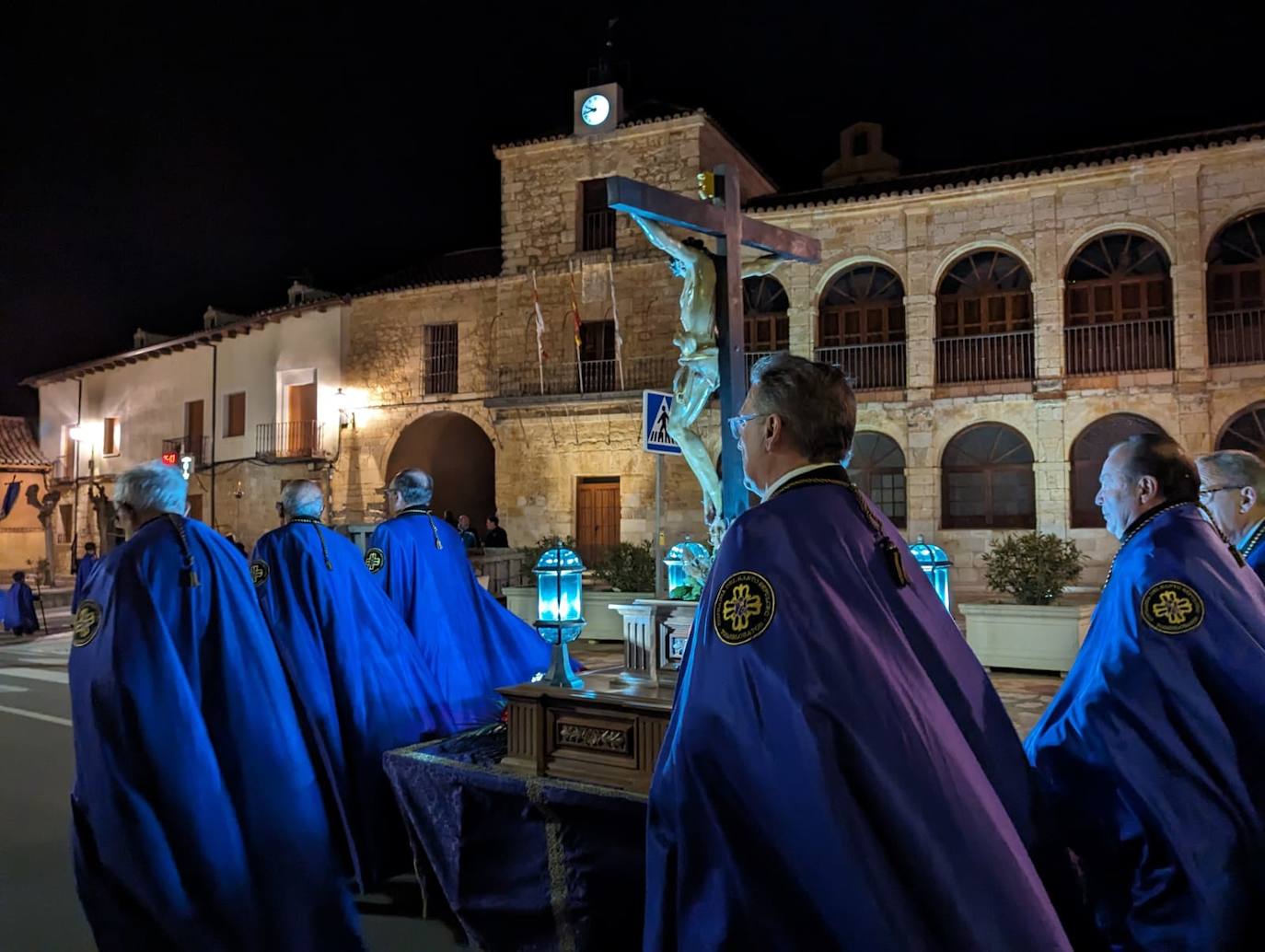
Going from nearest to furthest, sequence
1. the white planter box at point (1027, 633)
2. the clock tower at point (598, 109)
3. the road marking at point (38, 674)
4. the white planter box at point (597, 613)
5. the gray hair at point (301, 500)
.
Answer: the gray hair at point (301, 500), the white planter box at point (1027, 633), the road marking at point (38, 674), the white planter box at point (597, 613), the clock tower at point (598, 109)

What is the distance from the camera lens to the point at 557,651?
4.43 m

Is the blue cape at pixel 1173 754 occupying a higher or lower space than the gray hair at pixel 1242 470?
lower

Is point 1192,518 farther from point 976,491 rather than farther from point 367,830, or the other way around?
point 976,491

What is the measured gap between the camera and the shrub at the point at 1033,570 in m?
10.2

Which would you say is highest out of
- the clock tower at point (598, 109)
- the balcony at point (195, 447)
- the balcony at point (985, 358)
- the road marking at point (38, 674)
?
the clock tower at point (598, 109)

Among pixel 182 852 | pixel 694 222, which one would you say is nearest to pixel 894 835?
pixel 182 852

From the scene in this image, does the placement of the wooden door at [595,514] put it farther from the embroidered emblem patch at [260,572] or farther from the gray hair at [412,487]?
the embroidered emblem patch at [260,572]

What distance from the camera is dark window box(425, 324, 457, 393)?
24344mm

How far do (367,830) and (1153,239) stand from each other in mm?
18216

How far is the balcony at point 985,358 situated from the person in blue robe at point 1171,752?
55.5 feet

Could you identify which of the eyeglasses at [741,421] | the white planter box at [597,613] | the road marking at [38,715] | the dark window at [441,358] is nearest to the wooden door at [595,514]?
the dark window at [441,358]

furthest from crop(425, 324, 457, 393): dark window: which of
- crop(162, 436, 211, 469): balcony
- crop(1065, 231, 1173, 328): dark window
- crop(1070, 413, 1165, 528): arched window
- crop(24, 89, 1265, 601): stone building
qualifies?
crop(1070, 413, 1165, 528): arched window

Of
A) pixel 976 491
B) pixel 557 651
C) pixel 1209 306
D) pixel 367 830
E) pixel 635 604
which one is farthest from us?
pixel 976 491

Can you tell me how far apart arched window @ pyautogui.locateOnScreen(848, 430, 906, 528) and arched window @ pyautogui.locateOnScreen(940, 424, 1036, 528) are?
886 millimetres
